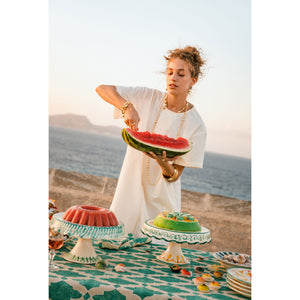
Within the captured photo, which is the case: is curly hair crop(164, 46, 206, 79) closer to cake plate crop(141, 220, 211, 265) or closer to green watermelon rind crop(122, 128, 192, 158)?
green watermelon rind crop(122, 128, 192, 158)

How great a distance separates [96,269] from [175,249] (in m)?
0.52

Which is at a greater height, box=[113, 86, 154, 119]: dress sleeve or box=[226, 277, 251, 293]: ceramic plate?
box=[113, 86, 154, 119]: dress sleeve

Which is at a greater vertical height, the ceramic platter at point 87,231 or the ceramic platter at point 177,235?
the ceramic platter at point 87,231

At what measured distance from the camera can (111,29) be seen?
47.2m

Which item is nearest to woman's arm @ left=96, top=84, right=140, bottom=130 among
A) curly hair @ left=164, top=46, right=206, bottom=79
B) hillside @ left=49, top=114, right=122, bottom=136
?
curly hair @ left=164, top=46, right=206, bottom=79

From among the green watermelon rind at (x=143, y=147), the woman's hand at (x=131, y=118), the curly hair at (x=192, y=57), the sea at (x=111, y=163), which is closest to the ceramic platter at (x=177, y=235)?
the green watermelon rind at (x=143, y=147)

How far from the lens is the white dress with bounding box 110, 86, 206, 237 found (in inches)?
115

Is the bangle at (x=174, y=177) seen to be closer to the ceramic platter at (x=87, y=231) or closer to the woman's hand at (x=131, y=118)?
the woman's hand at (x=131, y=118)

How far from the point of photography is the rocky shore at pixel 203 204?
15.4 feet

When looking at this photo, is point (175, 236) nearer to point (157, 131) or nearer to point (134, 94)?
point (157, 131)

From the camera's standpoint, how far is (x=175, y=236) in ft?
6.51

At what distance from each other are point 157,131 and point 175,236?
4.47 feet

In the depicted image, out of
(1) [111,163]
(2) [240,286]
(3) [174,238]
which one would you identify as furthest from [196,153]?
(1) [111,163]

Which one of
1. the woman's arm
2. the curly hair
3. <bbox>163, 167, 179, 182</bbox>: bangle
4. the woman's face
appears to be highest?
the curly hair
